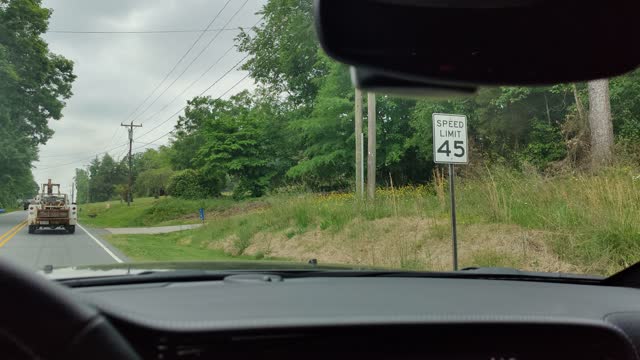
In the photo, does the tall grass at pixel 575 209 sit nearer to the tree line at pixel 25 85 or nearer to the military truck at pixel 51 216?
the military truck at pixel 51 216

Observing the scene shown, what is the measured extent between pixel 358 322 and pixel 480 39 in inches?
36.7

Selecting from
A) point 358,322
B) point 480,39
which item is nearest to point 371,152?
point 480,39

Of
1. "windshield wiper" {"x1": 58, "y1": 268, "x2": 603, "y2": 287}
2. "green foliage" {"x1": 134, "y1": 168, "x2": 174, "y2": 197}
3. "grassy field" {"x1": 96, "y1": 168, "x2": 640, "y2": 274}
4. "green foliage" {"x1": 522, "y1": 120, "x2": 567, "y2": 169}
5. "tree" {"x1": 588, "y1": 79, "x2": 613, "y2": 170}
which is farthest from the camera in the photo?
"green foliage" {"x1": 134, "y1": 168, "x2": 174, "y2": 197}

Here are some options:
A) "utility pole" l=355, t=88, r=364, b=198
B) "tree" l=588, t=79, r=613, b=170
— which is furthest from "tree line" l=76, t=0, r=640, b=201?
"utility pole" l=355, t=88, r=364, b=198

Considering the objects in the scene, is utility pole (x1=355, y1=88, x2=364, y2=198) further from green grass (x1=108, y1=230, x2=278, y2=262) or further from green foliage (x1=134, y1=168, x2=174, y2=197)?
green foliage (x1=134, y1=168, x2=174, y2=197)

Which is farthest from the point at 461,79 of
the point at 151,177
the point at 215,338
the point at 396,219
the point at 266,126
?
the point at 151,177

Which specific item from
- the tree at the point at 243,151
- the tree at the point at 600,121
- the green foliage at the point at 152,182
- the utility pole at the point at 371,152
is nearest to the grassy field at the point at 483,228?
the utility pole at the point at 371,152

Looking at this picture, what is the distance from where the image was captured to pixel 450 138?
946cm

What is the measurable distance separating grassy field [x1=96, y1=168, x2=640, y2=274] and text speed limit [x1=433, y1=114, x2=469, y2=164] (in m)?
1.99

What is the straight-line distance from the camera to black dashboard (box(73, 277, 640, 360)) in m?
1.65

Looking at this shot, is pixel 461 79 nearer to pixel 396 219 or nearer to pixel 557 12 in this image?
pixel 557 12

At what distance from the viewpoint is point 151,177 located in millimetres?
95312

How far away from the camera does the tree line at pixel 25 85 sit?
41562 millimetres

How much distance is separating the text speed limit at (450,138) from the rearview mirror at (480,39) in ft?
24.0
